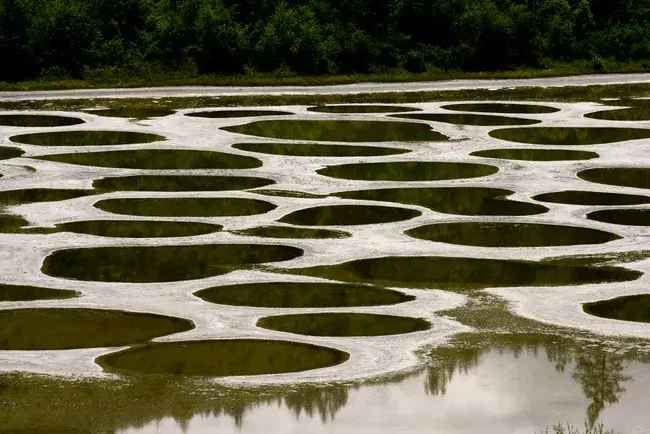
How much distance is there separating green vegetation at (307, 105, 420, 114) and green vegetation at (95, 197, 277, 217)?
1565 cm

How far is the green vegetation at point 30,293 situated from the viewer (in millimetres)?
17109

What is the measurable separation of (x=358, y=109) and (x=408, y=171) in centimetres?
1281

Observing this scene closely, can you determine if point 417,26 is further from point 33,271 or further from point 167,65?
point 33,271

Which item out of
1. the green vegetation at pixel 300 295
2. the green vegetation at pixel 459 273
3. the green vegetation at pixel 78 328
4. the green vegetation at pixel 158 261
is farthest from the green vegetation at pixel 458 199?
the green vegetation at pixel 78 328

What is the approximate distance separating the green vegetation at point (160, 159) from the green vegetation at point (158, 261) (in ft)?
28.7

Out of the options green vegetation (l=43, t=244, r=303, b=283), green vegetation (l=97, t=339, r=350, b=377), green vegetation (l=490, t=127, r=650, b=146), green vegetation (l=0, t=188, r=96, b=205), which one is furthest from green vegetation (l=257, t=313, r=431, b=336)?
green vegetation (l=490, t=127, r=650, b=146)

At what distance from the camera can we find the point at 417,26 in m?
55.9

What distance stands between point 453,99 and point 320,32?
36.8ft

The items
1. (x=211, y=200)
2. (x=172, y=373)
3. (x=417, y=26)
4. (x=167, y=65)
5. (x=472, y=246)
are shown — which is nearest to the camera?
(x=172, y=373)

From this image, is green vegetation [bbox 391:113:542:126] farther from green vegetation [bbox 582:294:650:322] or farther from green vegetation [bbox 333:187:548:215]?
green vegetation [bbox 582:294:650:322]

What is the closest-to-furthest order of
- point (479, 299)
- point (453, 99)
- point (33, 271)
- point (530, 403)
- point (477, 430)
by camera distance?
point (477, 430) < point (530, 403) < point (479, 299) < point (33, 271) < point (453, 99)

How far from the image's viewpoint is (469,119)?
37.9m

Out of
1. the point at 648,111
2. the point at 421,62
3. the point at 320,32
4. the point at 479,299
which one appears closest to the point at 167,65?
the point at 320,32

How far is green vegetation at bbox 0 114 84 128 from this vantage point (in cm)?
3681
